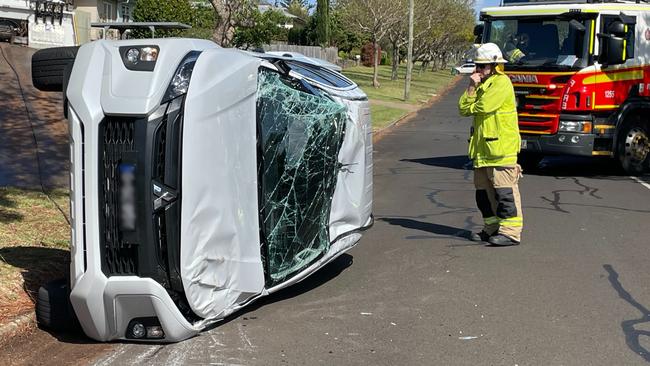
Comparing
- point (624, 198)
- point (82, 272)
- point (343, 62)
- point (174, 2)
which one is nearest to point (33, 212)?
point (82, 272)

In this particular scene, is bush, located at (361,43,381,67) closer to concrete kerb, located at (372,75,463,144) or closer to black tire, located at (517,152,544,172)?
concrete kerb, located at (372,75,463,144)

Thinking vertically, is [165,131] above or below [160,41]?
below

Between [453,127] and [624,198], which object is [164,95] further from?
[453,127]

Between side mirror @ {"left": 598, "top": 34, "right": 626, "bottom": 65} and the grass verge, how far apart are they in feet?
27.8

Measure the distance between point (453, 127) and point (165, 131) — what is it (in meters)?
20.0

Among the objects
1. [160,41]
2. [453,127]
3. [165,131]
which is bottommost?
[453,127]

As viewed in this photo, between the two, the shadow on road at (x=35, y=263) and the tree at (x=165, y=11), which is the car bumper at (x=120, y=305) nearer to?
the shadow on road at (x=35, y=263)

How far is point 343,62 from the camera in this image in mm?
59781

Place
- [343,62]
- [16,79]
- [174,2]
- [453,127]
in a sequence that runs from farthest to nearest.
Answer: [343,62] → [174,2] → [453,127] → [16,79]

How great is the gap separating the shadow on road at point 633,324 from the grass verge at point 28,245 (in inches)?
161

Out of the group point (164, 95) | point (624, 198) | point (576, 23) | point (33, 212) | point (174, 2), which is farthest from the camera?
point (174, 2)

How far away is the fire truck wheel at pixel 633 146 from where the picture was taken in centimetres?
1298

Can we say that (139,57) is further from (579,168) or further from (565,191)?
(579,168)

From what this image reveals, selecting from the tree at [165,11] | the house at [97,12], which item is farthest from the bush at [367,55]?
the tree at [165,11]
